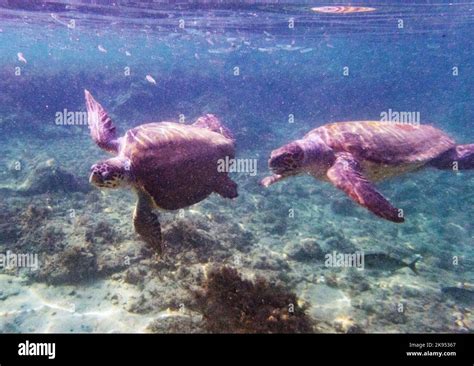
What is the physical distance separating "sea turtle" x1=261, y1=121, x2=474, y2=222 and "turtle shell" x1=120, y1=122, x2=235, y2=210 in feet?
4.41

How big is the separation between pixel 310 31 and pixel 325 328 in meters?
35.2

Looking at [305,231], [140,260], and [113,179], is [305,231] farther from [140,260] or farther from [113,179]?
[113,179]

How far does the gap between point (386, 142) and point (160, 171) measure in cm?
480

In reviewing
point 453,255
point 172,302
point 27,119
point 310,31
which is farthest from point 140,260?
point 310,31

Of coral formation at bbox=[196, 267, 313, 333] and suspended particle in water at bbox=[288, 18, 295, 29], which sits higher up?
suspended particle in water at bbox=[288, 18, 295, 29]

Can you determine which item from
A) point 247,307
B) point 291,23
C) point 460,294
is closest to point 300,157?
point 247,307

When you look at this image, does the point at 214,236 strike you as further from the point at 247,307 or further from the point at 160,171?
the point at 160,171

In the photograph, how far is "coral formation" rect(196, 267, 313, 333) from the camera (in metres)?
5.70

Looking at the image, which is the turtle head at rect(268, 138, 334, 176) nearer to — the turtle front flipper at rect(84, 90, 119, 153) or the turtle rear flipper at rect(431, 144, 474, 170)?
the turtle rear flipper at rect(431, 144, 474, 170)

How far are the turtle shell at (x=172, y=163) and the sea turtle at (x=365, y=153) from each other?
4.41 feet

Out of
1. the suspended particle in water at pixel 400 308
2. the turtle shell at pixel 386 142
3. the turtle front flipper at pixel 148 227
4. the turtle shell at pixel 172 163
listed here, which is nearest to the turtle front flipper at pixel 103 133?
the turtle shell at pixel 172 163

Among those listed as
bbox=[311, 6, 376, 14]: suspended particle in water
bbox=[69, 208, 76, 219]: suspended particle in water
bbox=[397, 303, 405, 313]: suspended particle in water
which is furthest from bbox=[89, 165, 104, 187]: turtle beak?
bbox=[311, 6, 376, 14]: suspended particle in water

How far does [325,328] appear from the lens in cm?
627

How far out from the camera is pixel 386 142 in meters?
7.31
